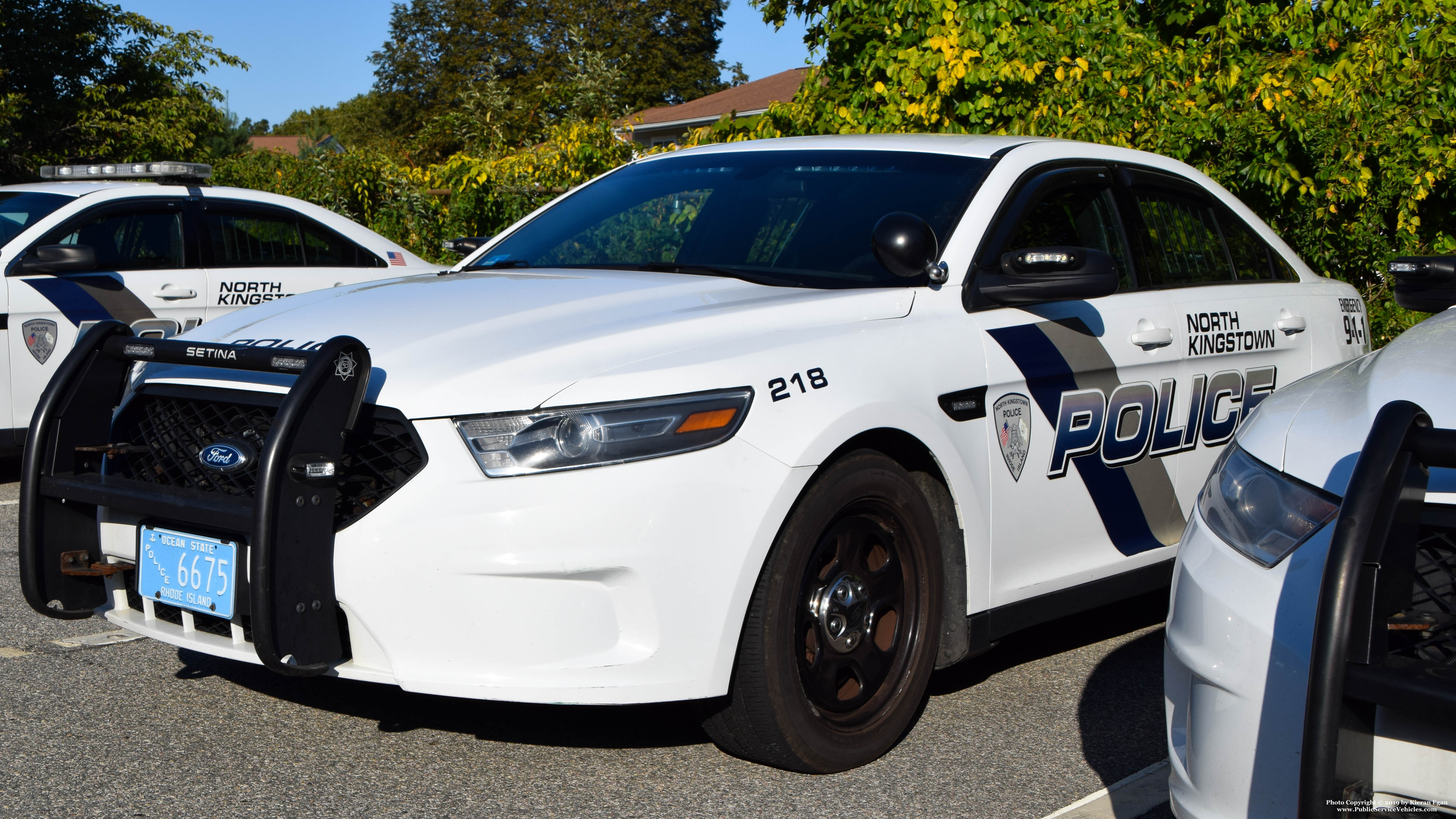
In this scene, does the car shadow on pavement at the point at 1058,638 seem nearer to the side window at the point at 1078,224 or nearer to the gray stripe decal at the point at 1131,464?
the gray stripe decal at the point at 1131,464

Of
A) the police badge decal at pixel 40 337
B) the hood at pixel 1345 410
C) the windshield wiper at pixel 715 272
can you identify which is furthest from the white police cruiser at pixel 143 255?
the hood at pixel 1345 410

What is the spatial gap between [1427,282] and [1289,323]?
49.0 inches

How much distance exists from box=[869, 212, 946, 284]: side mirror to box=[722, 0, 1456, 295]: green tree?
5.00 metres

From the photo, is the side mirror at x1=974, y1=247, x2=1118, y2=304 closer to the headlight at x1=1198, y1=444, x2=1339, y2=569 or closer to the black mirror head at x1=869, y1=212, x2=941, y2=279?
the black mirror head at x1=869, y1=212, x2=941, y2=279

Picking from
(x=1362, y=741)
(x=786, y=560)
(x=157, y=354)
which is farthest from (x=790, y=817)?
(x=157, y=354)

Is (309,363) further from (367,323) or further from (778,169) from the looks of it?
(778,169)

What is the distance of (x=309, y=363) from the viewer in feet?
9.27

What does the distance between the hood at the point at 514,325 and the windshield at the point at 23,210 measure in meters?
4.09

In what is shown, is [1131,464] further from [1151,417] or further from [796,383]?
[796,383]

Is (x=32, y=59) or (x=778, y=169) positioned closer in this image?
(x=778, y=169)

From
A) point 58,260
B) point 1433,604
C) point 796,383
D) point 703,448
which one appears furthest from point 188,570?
point 58,260

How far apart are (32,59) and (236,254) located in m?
13.2

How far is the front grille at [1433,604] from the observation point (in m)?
1.92

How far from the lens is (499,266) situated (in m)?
4.31
